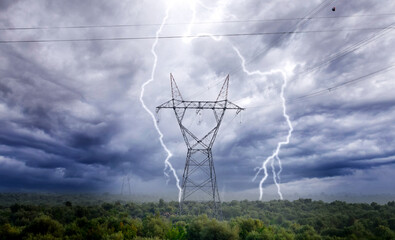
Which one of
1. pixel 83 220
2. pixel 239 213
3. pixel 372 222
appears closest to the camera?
Answer: pixel 83 220

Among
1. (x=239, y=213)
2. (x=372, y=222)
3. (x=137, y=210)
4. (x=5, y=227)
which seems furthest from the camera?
(x=137, y=210)

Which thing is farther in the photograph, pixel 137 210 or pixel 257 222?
pixel 137 210

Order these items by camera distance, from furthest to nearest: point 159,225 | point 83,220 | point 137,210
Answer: point 137,210 → point 83,220 → point 159,225

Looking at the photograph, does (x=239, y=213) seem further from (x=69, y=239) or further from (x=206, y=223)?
Answer: (x=69, y=239)

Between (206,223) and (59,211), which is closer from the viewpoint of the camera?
(206,223)

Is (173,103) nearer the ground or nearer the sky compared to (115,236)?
nearer the sky

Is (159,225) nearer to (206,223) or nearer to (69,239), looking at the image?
(206,223)

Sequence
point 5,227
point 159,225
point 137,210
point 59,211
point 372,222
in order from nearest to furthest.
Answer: point 5,227 < point 159,225 < point 372,222 < point 59,211 < point 137,210

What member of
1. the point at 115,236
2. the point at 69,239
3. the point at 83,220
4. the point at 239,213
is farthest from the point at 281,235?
the point at 239,213

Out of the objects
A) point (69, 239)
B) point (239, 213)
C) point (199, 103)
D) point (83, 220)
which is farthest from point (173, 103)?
point (239, 213)
